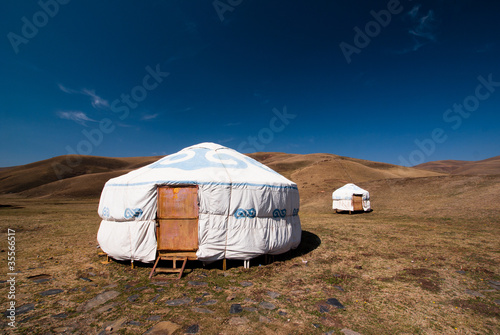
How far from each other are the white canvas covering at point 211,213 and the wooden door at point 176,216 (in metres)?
0.16

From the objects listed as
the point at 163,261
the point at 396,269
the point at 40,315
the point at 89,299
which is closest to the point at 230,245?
the point at 163,261

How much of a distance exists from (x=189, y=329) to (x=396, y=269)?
5.27 m

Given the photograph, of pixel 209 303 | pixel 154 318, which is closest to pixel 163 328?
pixel 154 318

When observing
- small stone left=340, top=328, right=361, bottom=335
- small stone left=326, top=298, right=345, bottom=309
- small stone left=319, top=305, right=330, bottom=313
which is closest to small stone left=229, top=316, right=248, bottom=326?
small stone left=319, top=305, right=330, bottom=313

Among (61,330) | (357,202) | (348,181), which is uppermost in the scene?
(348,181)

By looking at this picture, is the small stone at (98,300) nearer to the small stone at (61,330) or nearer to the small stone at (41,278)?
the small stone at (61,330)

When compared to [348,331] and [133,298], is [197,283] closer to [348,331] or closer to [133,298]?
[133,298]

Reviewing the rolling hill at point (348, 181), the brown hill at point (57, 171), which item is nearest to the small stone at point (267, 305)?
the rolling hill at point (348, 181)

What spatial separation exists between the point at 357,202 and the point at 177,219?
16.3 m

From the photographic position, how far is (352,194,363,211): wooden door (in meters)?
17.6

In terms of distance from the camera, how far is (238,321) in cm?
341

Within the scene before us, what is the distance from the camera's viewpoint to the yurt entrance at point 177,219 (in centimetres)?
570

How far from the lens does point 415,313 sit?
3.64 metres

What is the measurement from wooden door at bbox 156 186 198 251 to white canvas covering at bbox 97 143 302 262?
0.16 m
